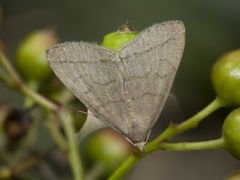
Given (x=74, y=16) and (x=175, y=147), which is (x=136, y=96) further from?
(x=74, y=16)

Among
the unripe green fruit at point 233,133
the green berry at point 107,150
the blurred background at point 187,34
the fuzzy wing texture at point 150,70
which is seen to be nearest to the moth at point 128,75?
the fuzzy wing texture at point 150,70

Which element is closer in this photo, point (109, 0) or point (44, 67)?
point (44, 67)

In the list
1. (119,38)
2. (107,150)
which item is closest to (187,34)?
(107,150)

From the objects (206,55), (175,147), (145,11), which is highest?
(175,147)

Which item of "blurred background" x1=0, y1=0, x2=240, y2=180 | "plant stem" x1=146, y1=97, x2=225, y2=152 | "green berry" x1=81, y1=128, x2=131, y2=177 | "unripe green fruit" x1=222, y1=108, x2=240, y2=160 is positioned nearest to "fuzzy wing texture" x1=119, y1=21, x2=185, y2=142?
"plant stem" x1=146, y1=97, x2=225, y2=152

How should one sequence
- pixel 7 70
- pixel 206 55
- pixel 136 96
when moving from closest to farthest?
1. pixel 136 96
2. pixel 7 70
3. pixel 206 55

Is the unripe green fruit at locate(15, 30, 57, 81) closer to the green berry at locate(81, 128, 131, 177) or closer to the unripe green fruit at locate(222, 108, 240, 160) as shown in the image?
the green berry at locate(81, 128, 131, 177)

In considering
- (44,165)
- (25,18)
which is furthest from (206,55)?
(44,165)
